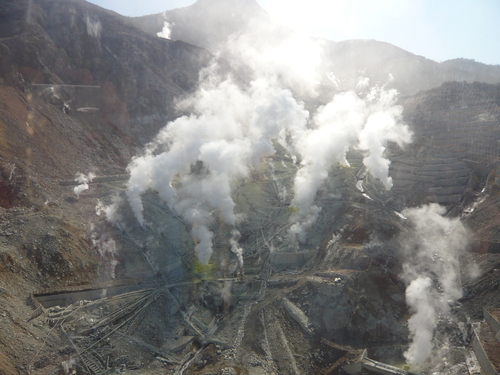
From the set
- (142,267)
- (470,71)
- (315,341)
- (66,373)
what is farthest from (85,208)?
(470,71)

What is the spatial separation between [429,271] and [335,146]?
40.6 feet

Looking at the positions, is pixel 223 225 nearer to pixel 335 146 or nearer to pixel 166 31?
pixel 335 146

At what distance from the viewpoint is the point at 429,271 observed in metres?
16.7

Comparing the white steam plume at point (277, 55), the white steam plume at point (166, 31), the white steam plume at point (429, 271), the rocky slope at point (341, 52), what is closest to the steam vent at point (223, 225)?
the white steam plume at point (429, 271)

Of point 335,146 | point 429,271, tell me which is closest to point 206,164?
point 335,146

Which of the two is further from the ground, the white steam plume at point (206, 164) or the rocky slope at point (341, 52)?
the rocky slope at point (341, 52)

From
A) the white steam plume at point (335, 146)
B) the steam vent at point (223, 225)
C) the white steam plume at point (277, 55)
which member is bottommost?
the steam vent at point (223, 225)

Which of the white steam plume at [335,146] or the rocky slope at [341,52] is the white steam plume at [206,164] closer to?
the white steam plume at [335,146]

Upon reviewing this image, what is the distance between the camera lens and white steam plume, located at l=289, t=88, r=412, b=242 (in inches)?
872

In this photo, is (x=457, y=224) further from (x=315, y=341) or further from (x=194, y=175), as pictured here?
(x=194, y=175)

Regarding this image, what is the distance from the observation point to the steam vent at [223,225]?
13258 millimetres

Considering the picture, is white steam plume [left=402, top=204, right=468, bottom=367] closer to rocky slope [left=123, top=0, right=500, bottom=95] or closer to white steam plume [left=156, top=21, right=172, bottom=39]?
rocky slope [left=123, top=0, right=500, bottom=95]

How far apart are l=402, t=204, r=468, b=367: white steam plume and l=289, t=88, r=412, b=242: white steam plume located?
16.1 feet

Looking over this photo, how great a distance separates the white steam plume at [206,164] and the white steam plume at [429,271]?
946 centimetres
